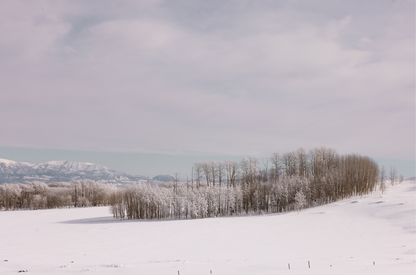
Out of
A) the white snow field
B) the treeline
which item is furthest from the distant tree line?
the white snow field

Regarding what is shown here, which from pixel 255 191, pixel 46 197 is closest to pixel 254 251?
pixel 255 191

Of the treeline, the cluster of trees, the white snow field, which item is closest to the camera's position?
the white snow field

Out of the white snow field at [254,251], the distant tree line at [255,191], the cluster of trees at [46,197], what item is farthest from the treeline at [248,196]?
the cluster of trees at [46,197]

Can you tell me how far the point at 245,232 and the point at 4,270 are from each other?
34.8 m

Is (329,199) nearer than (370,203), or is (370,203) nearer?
(370,203)

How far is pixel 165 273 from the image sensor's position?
21547 mm

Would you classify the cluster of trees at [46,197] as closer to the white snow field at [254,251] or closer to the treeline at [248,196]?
the treeline at [248,196]

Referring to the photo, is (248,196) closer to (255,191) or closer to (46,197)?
(255,191)

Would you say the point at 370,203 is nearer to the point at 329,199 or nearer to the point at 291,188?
the point at 329,199

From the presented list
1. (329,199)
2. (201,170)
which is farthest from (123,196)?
(329,199)

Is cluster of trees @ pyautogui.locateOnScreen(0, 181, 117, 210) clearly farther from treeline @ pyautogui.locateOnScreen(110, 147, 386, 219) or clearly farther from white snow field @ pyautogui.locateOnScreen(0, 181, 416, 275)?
white snow field @ pyautogui.locateOnScreen(0, 181, 416, 275)

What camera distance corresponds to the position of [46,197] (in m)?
168

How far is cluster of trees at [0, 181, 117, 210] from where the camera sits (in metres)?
167

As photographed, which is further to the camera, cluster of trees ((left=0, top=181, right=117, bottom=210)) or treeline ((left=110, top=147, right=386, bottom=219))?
cluster of trees ((left=0, top=181, right=117, bottom=210))
